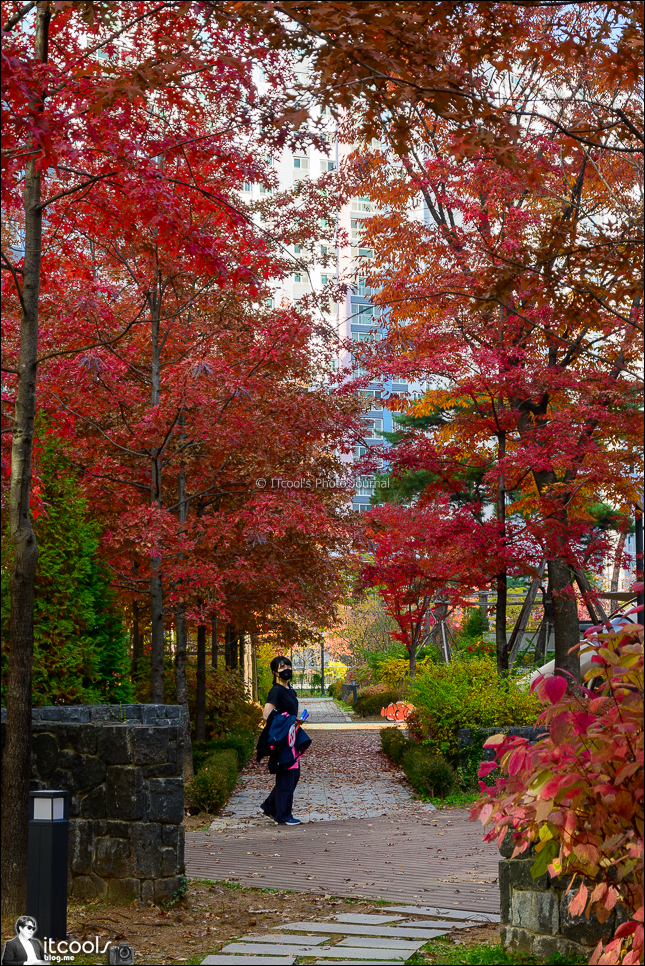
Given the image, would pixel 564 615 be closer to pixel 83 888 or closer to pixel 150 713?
pixel 150 713

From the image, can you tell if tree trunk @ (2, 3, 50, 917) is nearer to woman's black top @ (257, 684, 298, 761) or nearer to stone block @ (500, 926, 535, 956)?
stone block @ (500, 926, 535, 956)

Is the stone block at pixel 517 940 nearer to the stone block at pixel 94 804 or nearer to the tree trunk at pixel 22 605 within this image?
the tree trunk at pixel 22 605

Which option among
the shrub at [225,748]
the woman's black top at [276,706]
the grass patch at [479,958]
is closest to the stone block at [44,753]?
the grass patch at [479,958]

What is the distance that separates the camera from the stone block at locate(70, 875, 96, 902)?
6461 mm

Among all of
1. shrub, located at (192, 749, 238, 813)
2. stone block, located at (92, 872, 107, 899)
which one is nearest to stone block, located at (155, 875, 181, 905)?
stone block, located at (92, 872, 107, 899)

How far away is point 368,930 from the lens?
566cm

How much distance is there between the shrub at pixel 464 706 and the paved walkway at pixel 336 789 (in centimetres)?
95

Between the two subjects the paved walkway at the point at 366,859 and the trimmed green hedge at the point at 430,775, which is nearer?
the paved walkway at the point at 366,859

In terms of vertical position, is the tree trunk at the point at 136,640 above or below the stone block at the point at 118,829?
above

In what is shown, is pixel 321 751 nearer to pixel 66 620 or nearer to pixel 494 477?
pixel 494 477

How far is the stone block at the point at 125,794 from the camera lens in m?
6.46

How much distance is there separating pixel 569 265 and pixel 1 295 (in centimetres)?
562

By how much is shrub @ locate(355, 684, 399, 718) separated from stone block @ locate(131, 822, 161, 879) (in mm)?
22268

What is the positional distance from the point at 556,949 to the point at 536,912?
0.67ft
